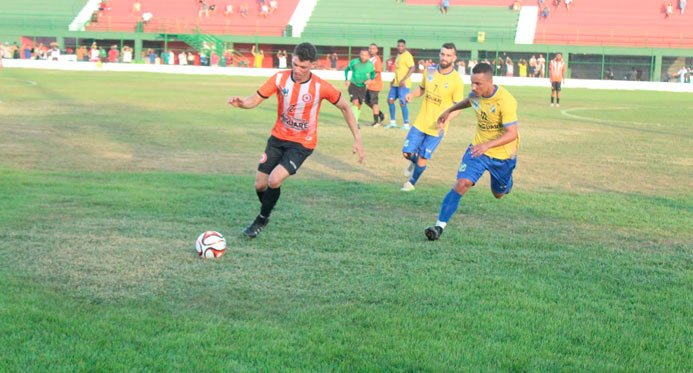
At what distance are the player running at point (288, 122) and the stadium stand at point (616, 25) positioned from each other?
50.4 m

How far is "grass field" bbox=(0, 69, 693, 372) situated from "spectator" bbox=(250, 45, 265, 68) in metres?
42.5

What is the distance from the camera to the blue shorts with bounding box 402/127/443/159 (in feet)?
40.9

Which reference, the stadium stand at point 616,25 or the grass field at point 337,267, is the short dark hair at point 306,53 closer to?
the grass field at point 337,267

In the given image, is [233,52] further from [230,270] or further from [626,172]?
[230,270]

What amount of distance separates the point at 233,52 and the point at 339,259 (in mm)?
53745

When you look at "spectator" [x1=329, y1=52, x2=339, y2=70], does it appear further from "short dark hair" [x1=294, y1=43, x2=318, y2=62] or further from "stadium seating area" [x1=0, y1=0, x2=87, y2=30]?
"short dark hair" [x1=294, y1=43, x2=318, y2=62]

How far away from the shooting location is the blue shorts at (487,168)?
9141mm

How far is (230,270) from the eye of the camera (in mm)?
7461

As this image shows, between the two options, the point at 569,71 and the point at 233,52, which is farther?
the point at 233,52

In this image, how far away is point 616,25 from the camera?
58562 mm

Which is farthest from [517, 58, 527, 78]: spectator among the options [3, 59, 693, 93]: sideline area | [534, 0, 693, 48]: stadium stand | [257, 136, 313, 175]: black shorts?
[257, 136, 313, 175]: black shorts

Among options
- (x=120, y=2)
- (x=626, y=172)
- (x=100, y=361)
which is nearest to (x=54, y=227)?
(x=100, y=361)

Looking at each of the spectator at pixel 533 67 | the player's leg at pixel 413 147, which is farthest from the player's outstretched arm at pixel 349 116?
the spectator at pixel 533 67

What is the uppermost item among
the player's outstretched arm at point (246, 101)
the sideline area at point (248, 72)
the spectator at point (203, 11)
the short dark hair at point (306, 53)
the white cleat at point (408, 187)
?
the spectator at point (203, 11)
